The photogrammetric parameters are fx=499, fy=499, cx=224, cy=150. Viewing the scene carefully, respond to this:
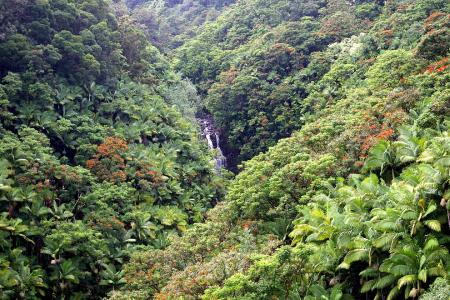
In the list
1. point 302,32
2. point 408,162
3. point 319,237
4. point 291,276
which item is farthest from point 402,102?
point 302,32

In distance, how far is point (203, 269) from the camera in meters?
17.7

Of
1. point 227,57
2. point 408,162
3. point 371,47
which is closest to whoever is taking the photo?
point 408,162

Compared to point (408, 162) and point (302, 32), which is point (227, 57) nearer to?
point (302, 32)

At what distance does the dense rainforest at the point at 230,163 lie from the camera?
1538 cm

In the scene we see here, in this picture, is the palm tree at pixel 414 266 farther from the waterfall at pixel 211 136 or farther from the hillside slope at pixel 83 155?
the waterfall at pixel 211 136

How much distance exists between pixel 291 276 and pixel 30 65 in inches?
843

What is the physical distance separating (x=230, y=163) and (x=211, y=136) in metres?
3.15

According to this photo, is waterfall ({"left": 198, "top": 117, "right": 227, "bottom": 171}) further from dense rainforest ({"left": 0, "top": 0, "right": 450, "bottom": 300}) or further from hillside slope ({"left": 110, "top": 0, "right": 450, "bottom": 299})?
hillside slope ({"left": 110, "top": 0, "right": 450, "bottom": 299})

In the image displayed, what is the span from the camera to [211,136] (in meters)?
44.0

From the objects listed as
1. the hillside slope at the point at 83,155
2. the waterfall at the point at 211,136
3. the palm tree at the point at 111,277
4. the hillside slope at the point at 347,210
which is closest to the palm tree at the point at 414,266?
the hillside slope at the point at 347,210

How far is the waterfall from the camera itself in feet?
138

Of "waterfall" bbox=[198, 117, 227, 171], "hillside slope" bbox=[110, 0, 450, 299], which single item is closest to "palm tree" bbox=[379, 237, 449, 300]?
"hillside slope" bbox=[110, 0, 450, 299]

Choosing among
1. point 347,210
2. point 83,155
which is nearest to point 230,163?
point 83,155

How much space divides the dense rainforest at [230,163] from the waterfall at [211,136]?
80 cm
